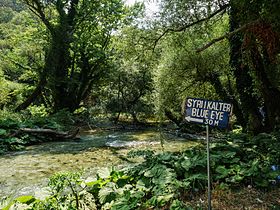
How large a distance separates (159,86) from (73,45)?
932 cm

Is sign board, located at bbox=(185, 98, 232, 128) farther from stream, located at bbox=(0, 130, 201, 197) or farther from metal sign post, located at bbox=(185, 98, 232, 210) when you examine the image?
stream, located at bbox=(0, 130, 201, 197)

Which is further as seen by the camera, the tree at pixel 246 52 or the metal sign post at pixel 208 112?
the tree at pixel 246 52

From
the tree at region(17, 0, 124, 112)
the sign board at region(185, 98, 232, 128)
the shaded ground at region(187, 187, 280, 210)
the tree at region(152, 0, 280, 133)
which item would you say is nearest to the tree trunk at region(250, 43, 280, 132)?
the tree at region(152, 0, 280, 133)

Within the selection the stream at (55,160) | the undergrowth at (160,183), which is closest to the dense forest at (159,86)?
the undergrowth at (160,183)

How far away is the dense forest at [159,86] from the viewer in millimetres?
4203

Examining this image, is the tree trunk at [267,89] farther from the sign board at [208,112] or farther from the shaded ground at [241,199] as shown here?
the sign board at [208,112]

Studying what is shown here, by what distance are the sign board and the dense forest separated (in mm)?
107

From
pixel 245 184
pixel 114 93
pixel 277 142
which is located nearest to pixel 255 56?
pixel 277 142

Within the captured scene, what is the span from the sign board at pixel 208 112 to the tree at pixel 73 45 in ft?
50.5

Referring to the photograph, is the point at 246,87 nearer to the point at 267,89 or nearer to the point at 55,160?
the point at 267,89

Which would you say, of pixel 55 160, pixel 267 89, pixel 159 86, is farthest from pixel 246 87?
pixel 55 160

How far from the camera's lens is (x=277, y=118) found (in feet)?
25.4

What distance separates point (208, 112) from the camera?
340cm

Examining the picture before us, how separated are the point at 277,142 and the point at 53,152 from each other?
23.4 feet
